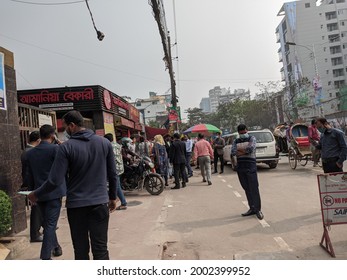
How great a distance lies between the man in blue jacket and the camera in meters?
3.06

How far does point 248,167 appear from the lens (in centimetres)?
596

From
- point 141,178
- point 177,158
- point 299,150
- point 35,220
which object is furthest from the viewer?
point 299,150

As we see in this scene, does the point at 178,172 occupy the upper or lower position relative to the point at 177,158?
lower

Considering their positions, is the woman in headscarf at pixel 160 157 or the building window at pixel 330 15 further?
the building window at pixel 330 15

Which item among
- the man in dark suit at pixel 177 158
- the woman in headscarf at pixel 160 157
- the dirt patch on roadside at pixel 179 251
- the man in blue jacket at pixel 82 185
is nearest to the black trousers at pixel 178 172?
the man in dark suit at pixel 177 158

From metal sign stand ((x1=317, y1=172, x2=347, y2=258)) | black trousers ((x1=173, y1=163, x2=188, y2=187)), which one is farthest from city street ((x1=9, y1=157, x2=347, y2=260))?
black trousers ((x1=173, y1=163, x2=188, y2=187))

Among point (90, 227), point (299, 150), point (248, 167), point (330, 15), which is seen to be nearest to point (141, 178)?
point (248, 167)

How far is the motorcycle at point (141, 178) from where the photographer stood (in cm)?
902

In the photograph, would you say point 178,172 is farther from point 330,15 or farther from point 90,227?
point 330,15

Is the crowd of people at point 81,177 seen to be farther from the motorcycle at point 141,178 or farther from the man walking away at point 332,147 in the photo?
the motorcycle at point 141,178

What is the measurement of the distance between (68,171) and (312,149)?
1014 cm

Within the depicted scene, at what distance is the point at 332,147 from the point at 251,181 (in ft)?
4.85

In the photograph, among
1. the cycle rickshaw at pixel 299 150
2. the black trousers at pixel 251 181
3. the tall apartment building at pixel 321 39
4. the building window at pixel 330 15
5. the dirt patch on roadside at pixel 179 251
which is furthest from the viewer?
the building window at pixel 330 15

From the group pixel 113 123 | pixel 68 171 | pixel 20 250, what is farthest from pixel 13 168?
pixel 113 123
